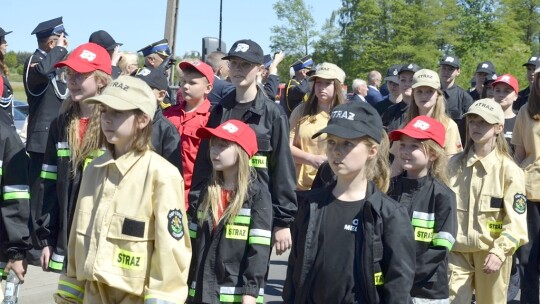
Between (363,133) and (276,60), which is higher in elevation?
(276,60)

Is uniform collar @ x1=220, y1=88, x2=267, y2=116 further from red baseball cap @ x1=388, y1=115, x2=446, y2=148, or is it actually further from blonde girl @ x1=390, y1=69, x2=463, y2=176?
blonde girl @ x1=390, y1=69, x2=463, y2=176

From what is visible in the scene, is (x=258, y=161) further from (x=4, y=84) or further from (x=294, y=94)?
(x=294, y=94)

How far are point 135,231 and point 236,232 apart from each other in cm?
121

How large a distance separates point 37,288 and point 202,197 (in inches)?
146

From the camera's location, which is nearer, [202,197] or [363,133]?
A: [363,133]

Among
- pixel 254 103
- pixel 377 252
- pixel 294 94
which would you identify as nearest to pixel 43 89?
pixel 254 103

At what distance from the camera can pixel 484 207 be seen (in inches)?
281

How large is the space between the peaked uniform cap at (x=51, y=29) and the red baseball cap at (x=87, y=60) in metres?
2.61

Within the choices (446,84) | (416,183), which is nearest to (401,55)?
(446,84)

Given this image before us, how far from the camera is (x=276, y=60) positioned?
10.3 m

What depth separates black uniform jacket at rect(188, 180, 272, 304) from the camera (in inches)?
225

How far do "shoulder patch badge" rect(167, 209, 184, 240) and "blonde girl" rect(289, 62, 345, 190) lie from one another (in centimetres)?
339

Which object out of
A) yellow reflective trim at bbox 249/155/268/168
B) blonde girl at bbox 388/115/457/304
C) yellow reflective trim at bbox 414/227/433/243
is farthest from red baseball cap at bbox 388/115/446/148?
yellow reflective trim at bbox 249/155/268/168

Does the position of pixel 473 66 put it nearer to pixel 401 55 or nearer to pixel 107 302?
pixel 401 55
